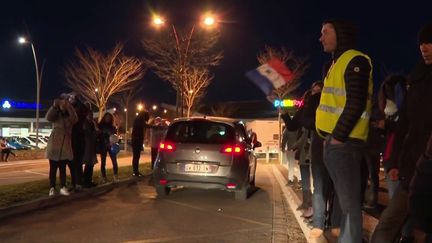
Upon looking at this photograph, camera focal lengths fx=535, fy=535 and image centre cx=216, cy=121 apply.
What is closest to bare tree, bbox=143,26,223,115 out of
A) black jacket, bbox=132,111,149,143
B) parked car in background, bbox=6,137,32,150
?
black jacket, bbox=132,111,149,143

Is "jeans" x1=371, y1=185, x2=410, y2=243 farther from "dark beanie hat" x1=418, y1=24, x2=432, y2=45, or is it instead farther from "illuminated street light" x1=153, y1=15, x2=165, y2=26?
"illuminated street light" x1=153, y1=15, x2=165, y2=26

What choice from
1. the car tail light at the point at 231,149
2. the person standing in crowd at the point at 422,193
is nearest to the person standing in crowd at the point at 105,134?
the car tail light at the point at 231,149

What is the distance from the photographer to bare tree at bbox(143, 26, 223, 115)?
24.5 metres

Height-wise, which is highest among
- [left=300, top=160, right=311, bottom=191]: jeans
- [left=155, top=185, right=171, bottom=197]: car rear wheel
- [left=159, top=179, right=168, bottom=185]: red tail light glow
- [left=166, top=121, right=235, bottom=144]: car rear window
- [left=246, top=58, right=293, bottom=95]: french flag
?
[left=246, top=58, right=293, bottom=95]: french flag

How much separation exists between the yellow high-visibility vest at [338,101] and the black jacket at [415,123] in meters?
0.35

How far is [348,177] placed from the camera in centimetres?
436

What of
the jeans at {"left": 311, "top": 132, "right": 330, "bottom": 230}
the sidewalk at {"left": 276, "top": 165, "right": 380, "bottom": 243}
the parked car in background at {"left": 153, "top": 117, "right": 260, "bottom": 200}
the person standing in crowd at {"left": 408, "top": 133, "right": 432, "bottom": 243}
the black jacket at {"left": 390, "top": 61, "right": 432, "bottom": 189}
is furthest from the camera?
the parked car in background at {"left": 153, "top": 117, "right": 260, "bottom": 200}

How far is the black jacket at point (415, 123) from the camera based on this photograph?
14.1 feet

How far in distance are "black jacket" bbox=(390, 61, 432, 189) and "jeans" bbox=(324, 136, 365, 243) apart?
36cm

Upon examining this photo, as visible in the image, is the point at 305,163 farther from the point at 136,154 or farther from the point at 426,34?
the point at 136,154

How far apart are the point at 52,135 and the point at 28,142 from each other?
41.8 m

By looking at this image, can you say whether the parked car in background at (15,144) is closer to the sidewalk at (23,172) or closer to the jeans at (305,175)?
the sidewalk at (23,172)

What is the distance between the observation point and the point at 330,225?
669 centimetres

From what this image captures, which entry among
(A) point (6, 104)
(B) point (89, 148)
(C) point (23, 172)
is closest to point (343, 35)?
(B) point (89, 148)
